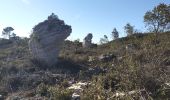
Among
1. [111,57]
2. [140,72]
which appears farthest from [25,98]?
[111,57]

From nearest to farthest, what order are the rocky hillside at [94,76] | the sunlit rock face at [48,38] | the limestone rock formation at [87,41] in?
the rocky hillside at [94,76] → the sunlit rock face at [48,38] → the limestone rock formation at [87,41]

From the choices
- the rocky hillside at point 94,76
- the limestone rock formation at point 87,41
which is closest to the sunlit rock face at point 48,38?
the rocky hillside at point 94,76

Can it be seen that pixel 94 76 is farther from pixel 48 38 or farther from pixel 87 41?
pixel 87 41

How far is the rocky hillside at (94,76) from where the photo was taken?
47.0 ft

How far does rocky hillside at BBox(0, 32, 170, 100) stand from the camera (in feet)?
47.0

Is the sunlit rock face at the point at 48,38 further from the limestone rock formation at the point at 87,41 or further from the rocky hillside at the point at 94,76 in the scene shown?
the limestone rock formation at the point at 87,41

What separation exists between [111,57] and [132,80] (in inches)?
901

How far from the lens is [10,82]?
30.7m

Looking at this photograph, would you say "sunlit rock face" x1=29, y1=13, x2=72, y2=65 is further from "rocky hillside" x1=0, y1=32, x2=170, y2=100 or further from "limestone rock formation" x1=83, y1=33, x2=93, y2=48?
"limestone rock formation" x1=83, y1=33, x2=93, y2=48

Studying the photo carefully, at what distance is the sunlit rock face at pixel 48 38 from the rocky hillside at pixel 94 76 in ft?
3.60

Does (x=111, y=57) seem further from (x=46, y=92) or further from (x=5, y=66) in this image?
(x=46, y=92)

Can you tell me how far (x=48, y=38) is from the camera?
139ft

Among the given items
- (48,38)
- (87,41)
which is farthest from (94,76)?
(87,41)

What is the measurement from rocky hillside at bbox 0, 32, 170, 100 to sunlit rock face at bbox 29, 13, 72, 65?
3.60 ft
